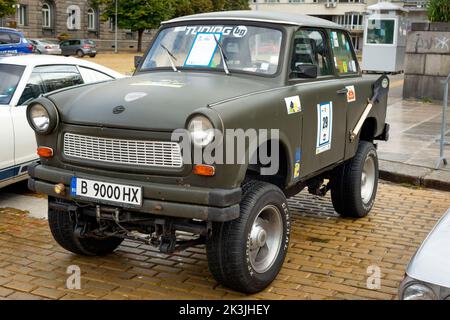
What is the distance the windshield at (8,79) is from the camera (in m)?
6.66

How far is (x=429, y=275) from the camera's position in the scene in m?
2.84

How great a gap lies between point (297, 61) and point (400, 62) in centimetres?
2207

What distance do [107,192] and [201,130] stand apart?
0.82 meters

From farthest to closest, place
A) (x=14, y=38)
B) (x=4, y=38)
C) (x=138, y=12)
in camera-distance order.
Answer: (x=138, y=12) < (x=14, y=38) < (x=4, y=38)

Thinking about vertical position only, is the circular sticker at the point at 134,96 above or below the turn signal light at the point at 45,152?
above

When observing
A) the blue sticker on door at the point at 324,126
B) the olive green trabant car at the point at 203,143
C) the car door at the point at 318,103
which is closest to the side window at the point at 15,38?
the olive green trabant car at the point at 203,143

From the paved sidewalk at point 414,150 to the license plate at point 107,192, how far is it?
500cm

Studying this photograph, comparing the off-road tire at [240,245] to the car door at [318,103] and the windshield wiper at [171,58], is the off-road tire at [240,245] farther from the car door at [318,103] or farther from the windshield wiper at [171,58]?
the windshield wiper at [171,58]

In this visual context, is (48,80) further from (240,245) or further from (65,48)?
(65,48)

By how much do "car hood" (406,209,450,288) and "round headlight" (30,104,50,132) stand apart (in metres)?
2.74

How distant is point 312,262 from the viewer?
5047mm

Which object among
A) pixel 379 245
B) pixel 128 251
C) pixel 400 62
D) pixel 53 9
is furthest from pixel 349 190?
pixel 53 9

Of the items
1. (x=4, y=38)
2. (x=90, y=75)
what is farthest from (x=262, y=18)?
(x=4, y=38)
